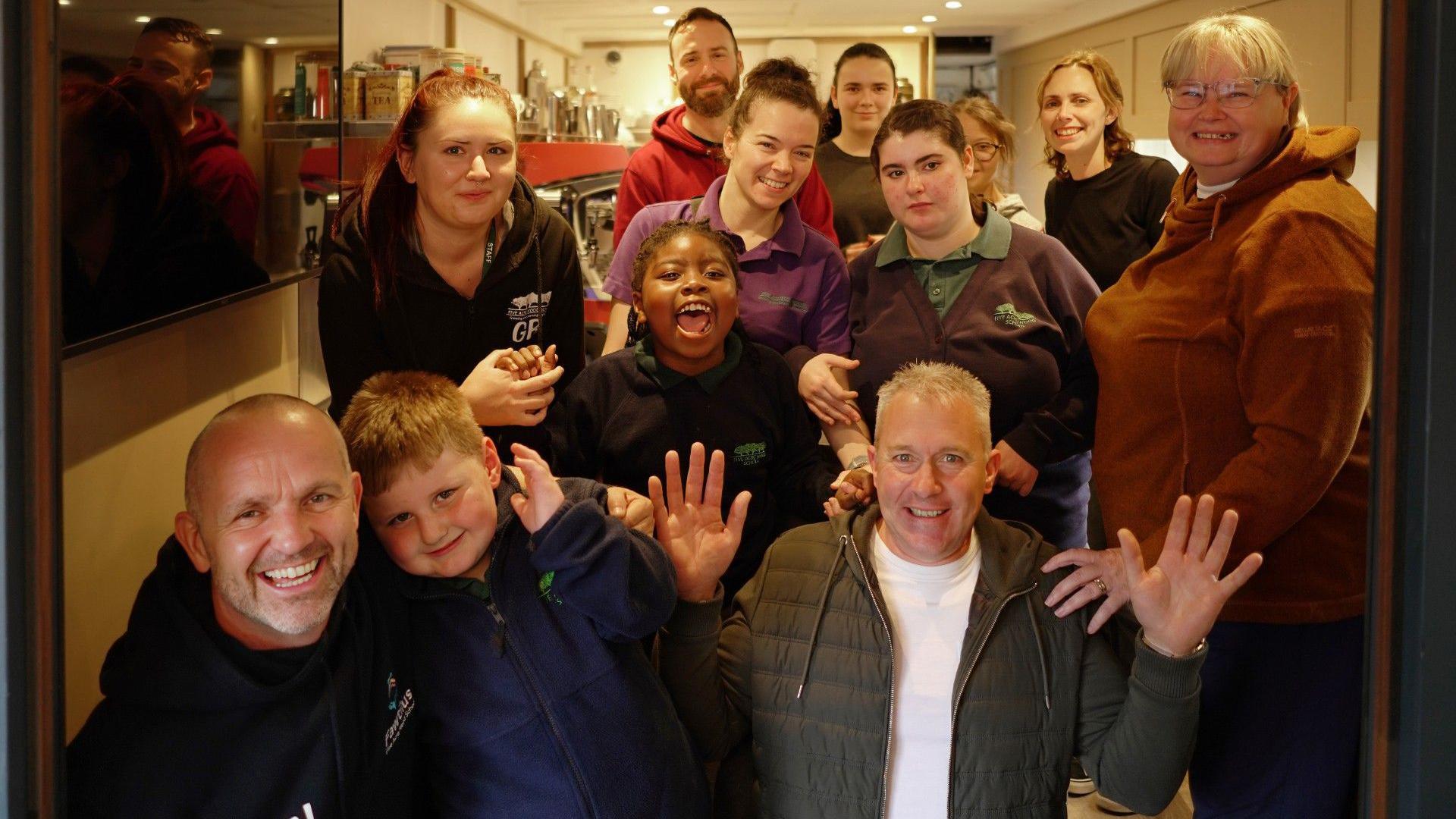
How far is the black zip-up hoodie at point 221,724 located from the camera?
52.7 inches

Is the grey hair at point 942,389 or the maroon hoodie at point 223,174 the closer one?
the grey hair at point 942,389

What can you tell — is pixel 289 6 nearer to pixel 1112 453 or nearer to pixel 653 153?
pixel 653 153

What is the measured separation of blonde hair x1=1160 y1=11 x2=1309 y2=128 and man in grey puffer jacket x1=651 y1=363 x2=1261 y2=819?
57cm

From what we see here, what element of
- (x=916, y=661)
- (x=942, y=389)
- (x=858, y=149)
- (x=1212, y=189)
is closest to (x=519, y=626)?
(x=916, y=661)

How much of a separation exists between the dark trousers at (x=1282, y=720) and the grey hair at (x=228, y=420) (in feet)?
4.24

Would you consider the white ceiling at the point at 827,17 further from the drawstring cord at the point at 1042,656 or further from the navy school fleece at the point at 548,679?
the drawstring cord at the point at 1042,656

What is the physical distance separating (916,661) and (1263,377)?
0.62m

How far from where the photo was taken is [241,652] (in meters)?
1.43

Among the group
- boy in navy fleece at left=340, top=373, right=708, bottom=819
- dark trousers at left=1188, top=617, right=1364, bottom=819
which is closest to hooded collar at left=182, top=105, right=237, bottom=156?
boy in navy fleece at left=340, top=373, right=708, bottom=819

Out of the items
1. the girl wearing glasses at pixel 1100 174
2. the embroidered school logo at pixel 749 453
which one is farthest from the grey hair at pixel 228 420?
the girl wearing glasses at pixel 1100 174

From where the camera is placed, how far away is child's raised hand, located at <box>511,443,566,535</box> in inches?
63.4

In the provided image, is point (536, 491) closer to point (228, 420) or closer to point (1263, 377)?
point (228, 420)

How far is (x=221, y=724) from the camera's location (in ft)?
4.54

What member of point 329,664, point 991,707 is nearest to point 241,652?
point 329,664
